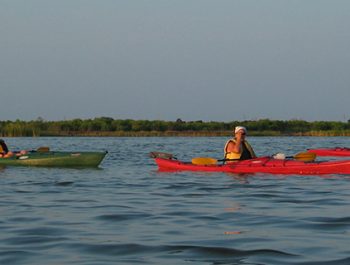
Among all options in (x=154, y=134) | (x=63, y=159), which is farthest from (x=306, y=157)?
(x=154, y=134)


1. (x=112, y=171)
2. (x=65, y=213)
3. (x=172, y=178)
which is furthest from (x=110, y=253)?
(x=112, y=171)

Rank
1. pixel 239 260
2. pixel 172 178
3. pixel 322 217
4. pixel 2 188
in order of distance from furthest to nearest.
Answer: pixel 172 178
pixel 2 188
pixel 322 217
pixel 239 260

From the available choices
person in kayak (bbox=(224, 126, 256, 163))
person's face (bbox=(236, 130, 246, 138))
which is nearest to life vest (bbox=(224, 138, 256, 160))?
person in kayak (bbox=(224, 126, 256, 163))

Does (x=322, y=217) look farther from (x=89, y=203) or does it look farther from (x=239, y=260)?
(x=89, y=203)

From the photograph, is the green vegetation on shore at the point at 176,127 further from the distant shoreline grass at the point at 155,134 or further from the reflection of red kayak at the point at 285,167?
the reflection of red kayak at the point at 285,167

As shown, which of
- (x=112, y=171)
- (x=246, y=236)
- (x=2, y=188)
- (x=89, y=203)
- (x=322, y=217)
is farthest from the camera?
(x=112, y=171)

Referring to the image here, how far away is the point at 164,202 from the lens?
33.2ft

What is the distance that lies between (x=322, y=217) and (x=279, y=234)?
1.42 meters

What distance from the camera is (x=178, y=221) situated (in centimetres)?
795

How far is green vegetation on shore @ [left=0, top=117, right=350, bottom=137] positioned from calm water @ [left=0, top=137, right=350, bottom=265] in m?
48.4

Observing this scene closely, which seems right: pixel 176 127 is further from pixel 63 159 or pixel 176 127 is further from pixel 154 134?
pixel 63 159

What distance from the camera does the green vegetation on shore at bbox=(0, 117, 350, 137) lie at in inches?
2477

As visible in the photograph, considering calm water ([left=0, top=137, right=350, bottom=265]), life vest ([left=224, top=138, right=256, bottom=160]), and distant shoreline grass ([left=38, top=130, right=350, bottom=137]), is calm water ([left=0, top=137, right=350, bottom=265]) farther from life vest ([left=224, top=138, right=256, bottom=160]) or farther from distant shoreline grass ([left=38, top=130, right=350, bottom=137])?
distant shoreline grass ([left=38, top=130, right=350, bottom=137])

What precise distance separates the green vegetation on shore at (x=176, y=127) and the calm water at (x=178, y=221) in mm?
48446
